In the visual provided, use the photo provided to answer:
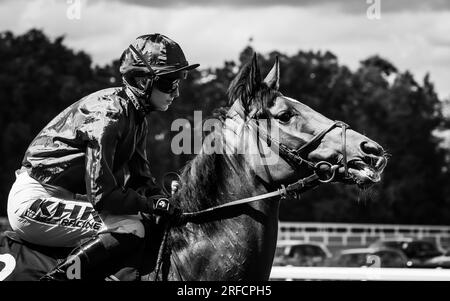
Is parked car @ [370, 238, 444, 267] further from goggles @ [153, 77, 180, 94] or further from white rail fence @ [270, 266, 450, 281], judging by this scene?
goggles @ [153, 77, 180, 94]

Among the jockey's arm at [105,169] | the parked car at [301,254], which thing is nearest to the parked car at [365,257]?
the parked car at [301,254]

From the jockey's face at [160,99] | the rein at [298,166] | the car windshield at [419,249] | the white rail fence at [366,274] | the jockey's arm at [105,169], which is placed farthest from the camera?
the car windshield at [419,249]

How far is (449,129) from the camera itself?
198ft

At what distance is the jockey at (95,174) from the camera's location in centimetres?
425

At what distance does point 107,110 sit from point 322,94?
52.8 meters

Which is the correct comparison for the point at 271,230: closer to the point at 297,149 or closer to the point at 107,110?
the point at 297,149

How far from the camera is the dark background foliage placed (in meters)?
39.9

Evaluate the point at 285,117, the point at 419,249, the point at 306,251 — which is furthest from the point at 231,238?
the point at 419,249

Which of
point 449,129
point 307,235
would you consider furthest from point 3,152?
point 449,129

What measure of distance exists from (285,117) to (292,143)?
15 centimetres

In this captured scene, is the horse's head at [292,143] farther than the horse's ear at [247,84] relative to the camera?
No

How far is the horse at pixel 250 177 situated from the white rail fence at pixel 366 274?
2.73 meters

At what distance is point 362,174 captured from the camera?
181 inches

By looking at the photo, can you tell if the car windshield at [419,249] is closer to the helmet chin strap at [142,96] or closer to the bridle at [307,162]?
the bridle at [307,162]
